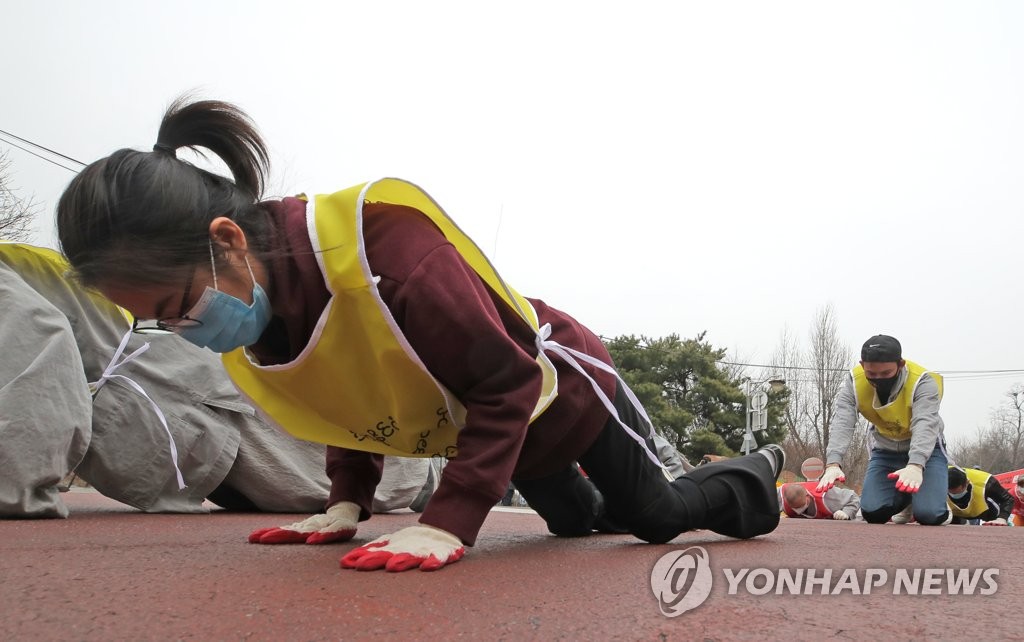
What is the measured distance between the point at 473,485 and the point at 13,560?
0.92m

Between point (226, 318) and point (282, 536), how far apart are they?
0.67 metres

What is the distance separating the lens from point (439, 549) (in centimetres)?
170

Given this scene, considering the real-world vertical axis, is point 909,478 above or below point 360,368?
below

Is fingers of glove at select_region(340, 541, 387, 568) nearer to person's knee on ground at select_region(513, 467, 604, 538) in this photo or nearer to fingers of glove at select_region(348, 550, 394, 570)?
fingers of glove at select_region(348, 550, 394, 570)

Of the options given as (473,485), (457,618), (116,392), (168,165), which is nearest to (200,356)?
(116,392)

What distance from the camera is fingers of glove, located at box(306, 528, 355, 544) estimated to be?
2.17 metres

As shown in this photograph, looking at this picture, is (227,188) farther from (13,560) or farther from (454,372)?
(13,560)

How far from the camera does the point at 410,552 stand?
1649 millimetres

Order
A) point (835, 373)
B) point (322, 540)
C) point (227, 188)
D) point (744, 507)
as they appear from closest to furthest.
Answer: point (227, 188)
point (322, 540)
point (744, 507)
point (835, 373)

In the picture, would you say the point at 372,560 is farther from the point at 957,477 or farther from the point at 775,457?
the point at 957,477

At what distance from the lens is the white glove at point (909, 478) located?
534 cm

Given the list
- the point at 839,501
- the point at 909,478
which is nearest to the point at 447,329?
the point at 909,478

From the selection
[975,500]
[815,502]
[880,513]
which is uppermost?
[880,513]

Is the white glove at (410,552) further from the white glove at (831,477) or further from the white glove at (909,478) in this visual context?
the white glove at (909,478)
